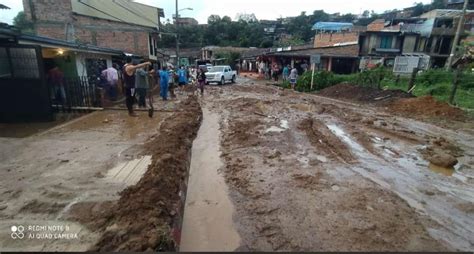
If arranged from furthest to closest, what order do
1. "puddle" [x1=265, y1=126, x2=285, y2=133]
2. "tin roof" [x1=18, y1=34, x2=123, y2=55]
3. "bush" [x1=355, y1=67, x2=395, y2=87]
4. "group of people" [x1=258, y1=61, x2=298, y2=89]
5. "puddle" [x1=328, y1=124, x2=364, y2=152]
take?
1. "group of people" [x1=258, y1=61, x2=298, y2=89]
2. "bush" [x1=355, y1=67, x2=395, y2=87]
3. "tin roof" [x1=18, y1=34, x2=123, y2=55]
4. "puddle" [x1=265, y1=126, x2=285, y2=133]
5. "puddle" [x1=328, y1=124, x2=364, y2=152]

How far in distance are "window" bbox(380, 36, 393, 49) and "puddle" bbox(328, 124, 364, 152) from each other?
26.9 m

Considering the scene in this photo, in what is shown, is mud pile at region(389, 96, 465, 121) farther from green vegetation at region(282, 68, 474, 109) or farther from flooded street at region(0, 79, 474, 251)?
flooded street at region(0, 79, 474, 251)

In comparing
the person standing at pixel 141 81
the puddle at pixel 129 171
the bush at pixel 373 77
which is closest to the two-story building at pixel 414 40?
the bush at pixel 373 77

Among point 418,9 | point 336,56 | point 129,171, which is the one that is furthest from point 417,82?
point 418,9

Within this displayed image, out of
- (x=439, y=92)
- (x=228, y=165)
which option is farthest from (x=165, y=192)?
(x=439, y=92)

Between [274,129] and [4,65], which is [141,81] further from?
[274,129]

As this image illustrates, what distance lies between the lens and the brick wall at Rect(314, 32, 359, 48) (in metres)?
31.3

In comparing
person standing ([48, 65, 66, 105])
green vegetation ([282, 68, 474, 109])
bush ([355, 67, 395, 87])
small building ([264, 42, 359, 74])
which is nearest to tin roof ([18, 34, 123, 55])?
person standing ([48, 65, 66, 105])

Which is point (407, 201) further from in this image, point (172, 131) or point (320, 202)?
point (172, 131)

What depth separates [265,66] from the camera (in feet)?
111

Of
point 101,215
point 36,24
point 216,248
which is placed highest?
point 36,24

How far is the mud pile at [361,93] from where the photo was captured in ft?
45.2

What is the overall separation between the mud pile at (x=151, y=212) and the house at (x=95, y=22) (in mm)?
16269

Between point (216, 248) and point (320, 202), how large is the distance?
1.67m
